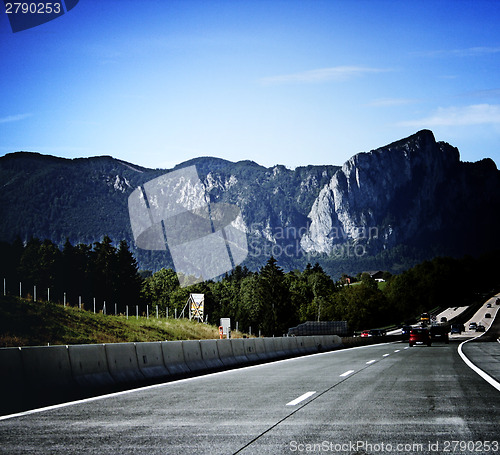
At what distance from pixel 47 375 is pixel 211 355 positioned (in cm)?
990

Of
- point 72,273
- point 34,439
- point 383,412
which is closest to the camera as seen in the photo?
point 34,439

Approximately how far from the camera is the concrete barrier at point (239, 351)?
2459cm

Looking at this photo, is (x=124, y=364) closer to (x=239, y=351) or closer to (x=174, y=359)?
(x=174, y=359)

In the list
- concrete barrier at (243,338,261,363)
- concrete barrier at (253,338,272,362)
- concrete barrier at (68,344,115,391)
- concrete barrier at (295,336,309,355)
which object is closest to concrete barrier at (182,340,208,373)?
concrete barrier at (68,344,115,391)

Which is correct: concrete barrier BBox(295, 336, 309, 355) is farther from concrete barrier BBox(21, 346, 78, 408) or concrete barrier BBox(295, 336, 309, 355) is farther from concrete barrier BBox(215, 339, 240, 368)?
concrete barrier BBox(21, 346, 78, 408)

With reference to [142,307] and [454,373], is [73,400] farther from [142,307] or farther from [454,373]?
[142,307]

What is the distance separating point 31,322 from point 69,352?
36.6 metres

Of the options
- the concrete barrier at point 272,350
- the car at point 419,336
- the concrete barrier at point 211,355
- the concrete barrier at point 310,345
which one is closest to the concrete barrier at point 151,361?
the concrete barrier at point 211,355

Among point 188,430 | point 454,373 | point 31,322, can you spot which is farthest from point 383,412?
point 31,322

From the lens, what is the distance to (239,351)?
82.6ft

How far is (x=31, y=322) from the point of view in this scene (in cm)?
4781

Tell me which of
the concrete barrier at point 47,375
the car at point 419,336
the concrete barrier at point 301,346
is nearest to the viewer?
the concrete barrier at point 47,375

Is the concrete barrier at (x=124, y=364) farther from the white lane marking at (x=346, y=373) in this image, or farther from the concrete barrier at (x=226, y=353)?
the concrete barrier at (x=226, y=353)

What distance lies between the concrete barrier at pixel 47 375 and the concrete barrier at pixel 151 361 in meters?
3.35
